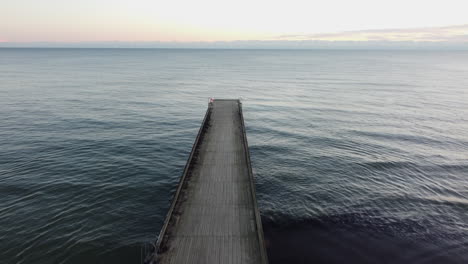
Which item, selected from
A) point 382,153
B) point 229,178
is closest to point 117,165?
point 229,178

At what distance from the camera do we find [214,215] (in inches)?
728

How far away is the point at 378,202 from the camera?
26359 millimetres

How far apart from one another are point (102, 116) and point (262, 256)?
48.2 meters

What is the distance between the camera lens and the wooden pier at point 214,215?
1504cm

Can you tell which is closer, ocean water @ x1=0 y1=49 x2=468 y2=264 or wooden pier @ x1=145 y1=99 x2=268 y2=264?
wooden pier @ x1=145 y1=99 x2=268 y2=264

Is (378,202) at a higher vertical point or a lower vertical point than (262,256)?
lower

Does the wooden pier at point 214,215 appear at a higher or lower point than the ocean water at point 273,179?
higher

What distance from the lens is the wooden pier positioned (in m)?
15.0

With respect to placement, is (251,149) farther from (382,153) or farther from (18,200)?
(18,200)

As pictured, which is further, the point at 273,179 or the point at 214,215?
the point at 273,179

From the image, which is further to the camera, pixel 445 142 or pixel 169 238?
pixel 445 142

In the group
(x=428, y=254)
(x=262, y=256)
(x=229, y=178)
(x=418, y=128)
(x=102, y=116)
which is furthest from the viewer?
(x=102, y=116)

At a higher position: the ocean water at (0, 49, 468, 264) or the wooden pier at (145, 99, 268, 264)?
the wooden pier at (145, 99, 268, 264)

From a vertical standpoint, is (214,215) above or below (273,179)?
above
